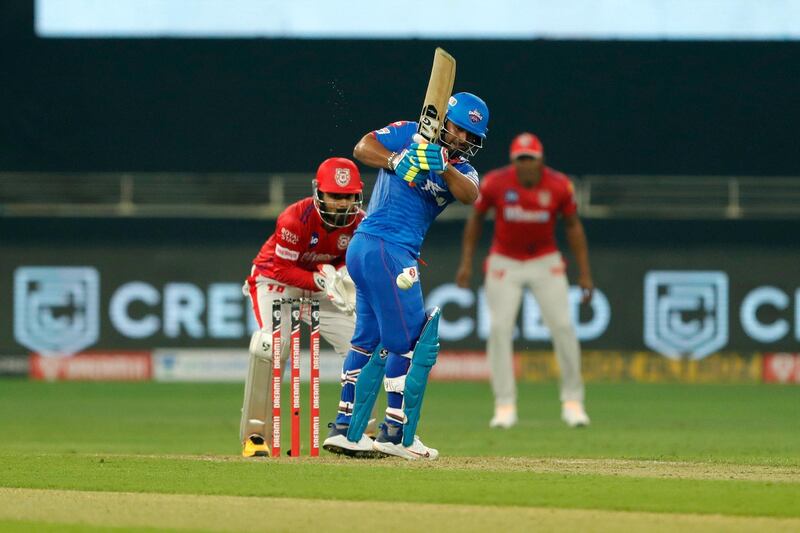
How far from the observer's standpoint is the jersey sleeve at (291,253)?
9891 millimetres

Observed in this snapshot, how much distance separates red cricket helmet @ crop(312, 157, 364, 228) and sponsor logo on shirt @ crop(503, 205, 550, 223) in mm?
3784

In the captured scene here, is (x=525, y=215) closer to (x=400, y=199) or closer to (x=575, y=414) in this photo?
(x=575, y=414)

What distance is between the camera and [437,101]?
337 inches

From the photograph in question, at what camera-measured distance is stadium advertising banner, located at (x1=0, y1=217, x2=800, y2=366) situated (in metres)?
19.3

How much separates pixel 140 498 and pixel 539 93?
16.7 metres

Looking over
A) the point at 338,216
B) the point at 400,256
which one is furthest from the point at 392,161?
the point at 338,216

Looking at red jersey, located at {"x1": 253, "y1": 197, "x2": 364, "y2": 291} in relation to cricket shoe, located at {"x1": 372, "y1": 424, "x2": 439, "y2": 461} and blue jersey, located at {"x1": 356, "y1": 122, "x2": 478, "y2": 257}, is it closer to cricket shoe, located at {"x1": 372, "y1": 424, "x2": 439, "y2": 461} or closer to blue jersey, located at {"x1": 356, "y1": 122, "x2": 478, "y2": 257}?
blue jersey, located at {"x1": 356, "y1": 122, "x2": 478, "y2": 257}

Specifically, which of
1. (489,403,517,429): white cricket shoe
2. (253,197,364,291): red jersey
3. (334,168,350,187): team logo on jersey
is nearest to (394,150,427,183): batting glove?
(334,168,350,187): team logo on jersey

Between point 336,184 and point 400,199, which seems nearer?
point 400,199

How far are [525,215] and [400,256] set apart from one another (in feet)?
15.5

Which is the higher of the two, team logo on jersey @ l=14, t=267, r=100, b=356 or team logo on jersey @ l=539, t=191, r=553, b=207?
team logo on jersey @ l=539, t=191, r=553, b=207

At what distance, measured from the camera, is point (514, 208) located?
13.3 metres

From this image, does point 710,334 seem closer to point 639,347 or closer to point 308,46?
point 639,347

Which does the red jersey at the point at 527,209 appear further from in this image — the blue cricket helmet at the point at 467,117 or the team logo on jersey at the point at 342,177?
the blue cricket helmet at the point at 467,117
